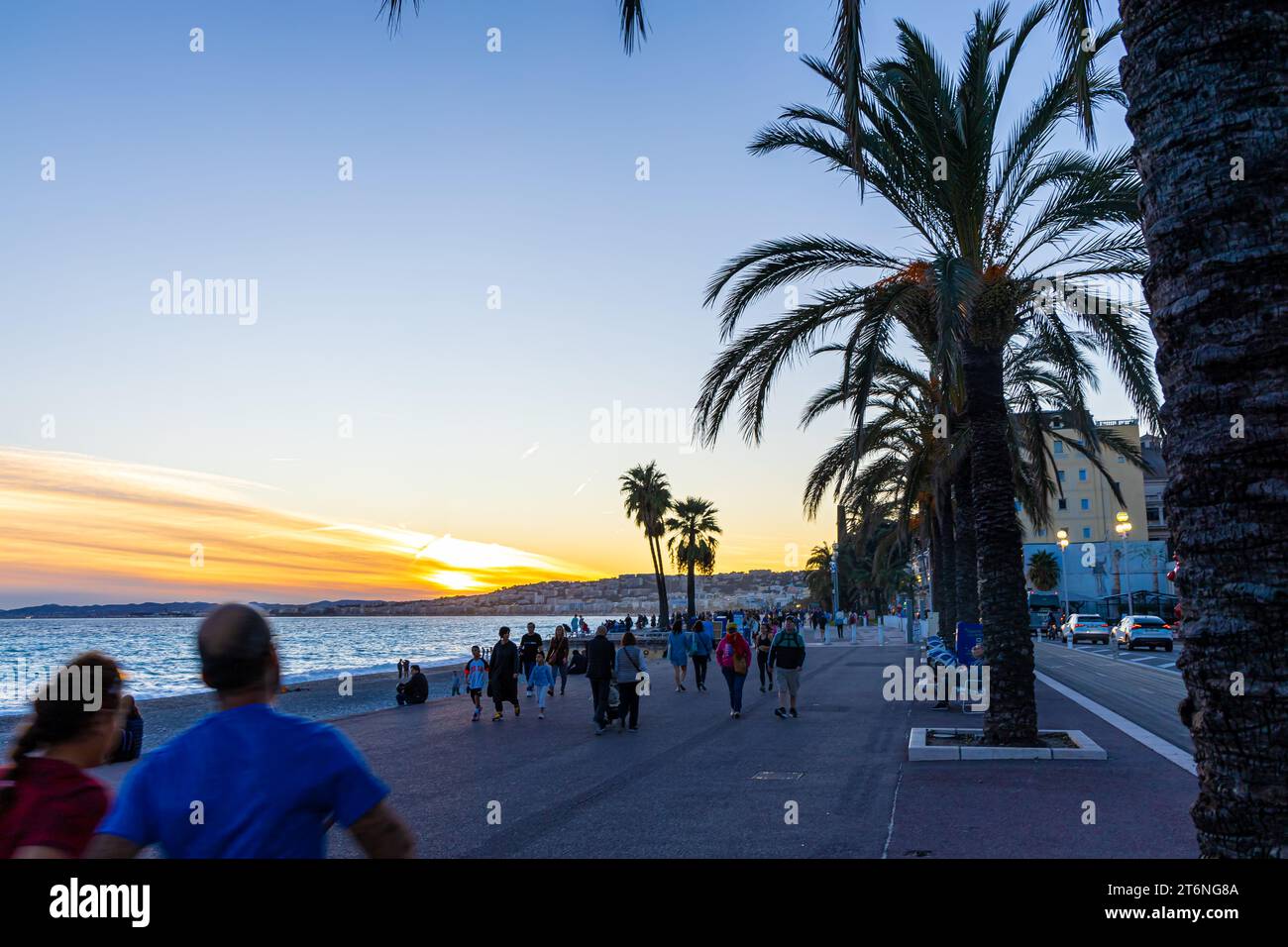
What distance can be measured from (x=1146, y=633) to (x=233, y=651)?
4552cm

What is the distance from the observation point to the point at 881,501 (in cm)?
3653

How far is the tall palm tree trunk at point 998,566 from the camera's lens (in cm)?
1223

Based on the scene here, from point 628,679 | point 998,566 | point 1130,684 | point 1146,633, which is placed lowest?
point 1146,633

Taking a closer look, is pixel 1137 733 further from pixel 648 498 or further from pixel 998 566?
pixel 648 498

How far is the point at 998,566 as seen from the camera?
1268 cm

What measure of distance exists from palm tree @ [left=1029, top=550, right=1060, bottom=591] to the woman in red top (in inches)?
3553

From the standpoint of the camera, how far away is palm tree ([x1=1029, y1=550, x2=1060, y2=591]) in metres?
86.8

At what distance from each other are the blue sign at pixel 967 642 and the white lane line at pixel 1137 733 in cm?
221

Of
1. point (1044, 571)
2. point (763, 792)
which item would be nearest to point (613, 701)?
point (763, 792)

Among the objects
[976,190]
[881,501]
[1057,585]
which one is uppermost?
[976,190]
